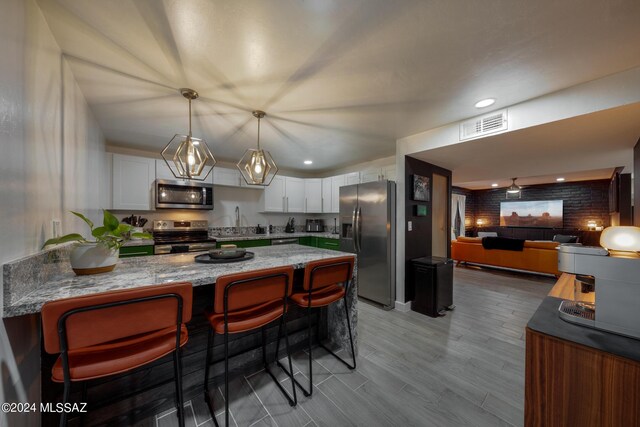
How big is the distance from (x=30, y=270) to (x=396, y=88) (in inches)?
101

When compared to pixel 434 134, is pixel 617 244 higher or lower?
lower

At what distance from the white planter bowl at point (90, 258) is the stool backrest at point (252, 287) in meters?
0.72

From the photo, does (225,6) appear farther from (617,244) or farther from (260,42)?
(617,244)

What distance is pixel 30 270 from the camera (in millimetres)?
1088

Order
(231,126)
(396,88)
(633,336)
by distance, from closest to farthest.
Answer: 1. (633,336)
2. (396,88)
3. (231,126)

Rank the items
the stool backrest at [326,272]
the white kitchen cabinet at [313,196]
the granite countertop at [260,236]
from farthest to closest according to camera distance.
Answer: the white kitchen cabinet at [313,196]
the granite countertop at [260,236]
the stool backrest at [326,272]

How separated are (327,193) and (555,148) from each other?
11.4ft

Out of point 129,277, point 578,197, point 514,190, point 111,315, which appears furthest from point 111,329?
point 578,197

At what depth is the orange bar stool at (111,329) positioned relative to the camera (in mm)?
905

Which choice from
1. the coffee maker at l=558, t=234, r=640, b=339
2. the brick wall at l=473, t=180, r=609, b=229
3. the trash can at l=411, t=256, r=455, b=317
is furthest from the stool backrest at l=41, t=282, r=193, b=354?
the brick wall at l=473, t=180, r=609, b=229

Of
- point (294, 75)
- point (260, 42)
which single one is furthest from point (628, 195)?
point (260, 42)

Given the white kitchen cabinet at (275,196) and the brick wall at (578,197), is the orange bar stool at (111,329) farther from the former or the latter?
the brick wall at (578,197)

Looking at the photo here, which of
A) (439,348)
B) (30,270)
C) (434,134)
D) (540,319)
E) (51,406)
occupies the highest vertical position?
(434,134)

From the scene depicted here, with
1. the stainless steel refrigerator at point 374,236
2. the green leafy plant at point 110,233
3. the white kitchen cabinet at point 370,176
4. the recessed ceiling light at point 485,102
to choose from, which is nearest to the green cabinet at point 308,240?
the stainless steel refrigerator at point 374,236
